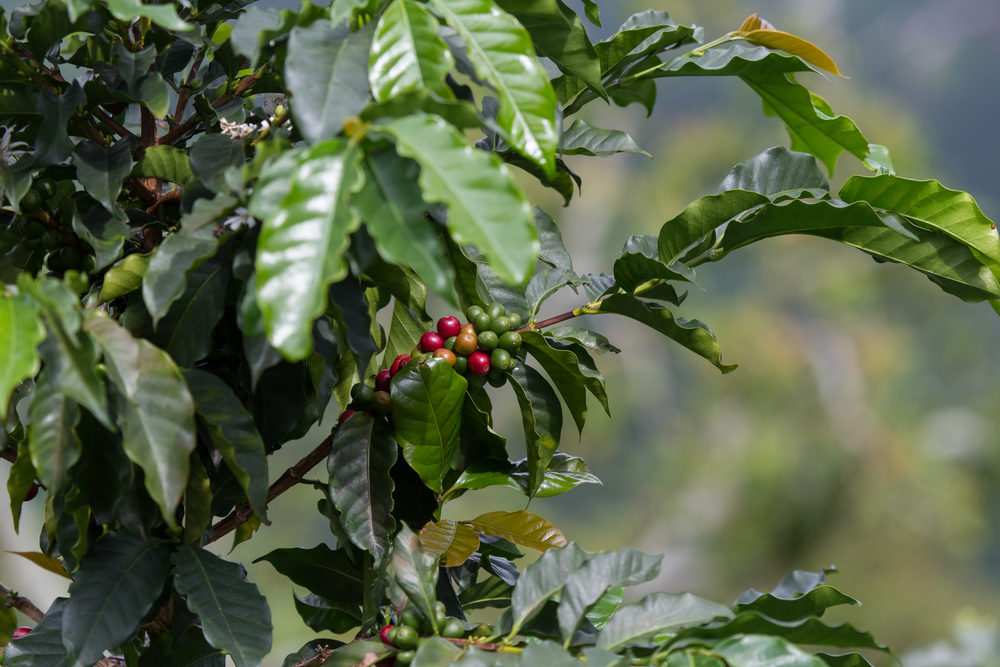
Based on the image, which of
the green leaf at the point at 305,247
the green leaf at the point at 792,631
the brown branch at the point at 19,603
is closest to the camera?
the green leaf at the point at 305,247

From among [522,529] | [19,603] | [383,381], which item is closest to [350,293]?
[383,381]

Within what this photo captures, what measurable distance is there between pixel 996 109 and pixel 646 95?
12216mm

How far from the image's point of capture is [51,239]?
0.48 meters

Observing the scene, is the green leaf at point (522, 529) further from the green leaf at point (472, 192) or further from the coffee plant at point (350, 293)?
the green leaf at point (472, 192)

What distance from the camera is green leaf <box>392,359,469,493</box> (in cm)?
49

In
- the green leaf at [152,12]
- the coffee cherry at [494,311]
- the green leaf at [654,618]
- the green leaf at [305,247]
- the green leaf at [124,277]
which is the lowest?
the green leaf at [654,618]

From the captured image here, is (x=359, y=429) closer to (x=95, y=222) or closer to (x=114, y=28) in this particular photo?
(x=95, y=222)

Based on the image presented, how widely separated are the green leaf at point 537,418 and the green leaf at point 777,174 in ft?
0.68

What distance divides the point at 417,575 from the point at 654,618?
15cm

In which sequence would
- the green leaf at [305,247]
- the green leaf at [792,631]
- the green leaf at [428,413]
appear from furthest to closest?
the green leaf at [428,413] → the green leaf at [792,631] → the green leaf at [305,247]

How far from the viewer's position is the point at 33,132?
1.64 feet

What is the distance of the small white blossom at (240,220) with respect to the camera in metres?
0.38

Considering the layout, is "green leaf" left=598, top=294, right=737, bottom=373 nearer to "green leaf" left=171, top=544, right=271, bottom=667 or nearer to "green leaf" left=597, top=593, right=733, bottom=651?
"green leaf" left=597, top=593, right=733, bottom=651

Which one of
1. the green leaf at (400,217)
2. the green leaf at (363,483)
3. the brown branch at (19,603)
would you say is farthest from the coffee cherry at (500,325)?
the brown branch at (19,603)
